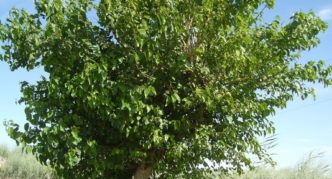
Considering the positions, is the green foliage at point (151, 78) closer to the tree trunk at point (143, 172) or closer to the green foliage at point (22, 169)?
the tree trunk at point (143, 172)

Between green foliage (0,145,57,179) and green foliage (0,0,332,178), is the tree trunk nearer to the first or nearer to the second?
green foliage (0,0,332,178)

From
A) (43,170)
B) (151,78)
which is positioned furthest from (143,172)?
(43,170)

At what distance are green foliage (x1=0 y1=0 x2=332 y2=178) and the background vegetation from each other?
15.1 feet

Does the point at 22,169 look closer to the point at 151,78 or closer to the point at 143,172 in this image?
the point at 143,172

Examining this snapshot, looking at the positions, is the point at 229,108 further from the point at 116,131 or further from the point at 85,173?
the point at 85,173

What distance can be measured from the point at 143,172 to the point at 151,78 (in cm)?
214

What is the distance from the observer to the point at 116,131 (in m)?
9.20

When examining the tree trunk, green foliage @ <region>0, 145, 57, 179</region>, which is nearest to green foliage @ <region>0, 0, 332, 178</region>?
the tree trunk

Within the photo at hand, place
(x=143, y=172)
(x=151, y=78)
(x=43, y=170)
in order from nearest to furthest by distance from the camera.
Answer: (x=151, y=78), (x=143, y=172), (x=43, y=170)

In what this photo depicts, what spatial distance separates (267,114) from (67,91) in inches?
136

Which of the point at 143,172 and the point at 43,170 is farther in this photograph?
the point at 43,170

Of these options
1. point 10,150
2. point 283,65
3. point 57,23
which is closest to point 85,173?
point 57,23

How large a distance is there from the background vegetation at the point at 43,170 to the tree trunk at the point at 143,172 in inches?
156

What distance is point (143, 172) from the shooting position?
31.8 ft
